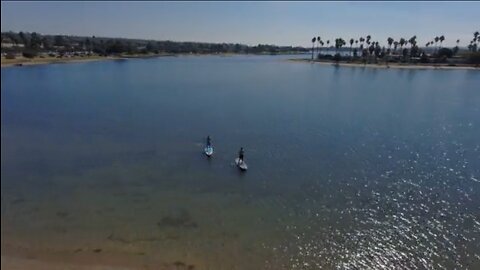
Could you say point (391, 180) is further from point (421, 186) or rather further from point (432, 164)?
point (432, 164)

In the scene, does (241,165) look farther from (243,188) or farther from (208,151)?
(208,151)

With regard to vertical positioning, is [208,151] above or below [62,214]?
above

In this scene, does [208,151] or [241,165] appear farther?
[208,151]

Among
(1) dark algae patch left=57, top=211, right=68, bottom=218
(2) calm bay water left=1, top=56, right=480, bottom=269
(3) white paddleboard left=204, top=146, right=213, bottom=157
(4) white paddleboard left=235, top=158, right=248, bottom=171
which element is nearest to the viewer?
(2) calm bay water left=1, top=56, right=480, bottom=269

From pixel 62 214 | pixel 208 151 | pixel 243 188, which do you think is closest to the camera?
pixel 62 214

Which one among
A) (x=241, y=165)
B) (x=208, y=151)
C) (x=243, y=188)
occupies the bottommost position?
(x=243, y=188)

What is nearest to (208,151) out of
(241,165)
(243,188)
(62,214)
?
(241,165)

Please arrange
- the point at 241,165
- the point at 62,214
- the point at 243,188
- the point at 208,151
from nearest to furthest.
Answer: the point at 62,214 < the point at 243,188 < the point at 241,165 < the point at 208,151

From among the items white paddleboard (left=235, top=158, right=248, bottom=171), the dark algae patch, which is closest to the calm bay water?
the dark algae patch

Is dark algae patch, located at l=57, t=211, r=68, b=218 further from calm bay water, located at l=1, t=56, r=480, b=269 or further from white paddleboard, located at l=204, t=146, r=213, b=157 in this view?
white paddleboard, located at l=204, t=146, r=213, b=157

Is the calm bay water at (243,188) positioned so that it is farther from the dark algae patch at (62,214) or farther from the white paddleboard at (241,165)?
the white paddleboard at (241,165)
